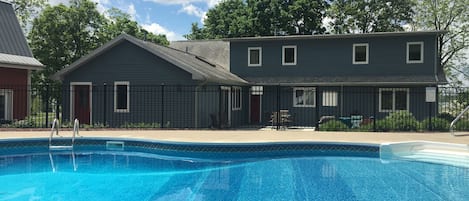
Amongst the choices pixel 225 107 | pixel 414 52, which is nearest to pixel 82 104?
pixel 225 107

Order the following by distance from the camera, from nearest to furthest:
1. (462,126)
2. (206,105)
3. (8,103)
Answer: (462,126) < (206,105) < (8,103)

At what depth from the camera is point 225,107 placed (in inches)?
811

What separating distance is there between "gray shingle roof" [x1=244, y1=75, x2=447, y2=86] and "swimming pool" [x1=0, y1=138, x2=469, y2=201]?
1008 centimetres

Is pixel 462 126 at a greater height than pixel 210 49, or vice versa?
pixel 210 49

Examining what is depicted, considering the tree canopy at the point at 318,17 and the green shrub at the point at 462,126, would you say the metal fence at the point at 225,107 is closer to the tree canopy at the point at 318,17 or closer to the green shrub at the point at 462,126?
the green shrub at the point at 462,126

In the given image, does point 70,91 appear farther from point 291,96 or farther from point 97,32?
point 97,32

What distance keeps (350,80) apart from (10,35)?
57.6ft

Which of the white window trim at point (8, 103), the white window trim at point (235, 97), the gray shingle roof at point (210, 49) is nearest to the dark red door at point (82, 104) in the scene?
the white window trim at point (8, 103)

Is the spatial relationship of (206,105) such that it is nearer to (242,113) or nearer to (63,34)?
(242,113)

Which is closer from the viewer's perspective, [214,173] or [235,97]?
[214,173]

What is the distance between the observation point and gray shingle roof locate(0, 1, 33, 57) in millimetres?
21562

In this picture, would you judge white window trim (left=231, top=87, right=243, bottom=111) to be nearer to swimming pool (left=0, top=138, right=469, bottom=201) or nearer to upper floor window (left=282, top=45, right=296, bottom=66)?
upper floor window (left=282, top=45, right=296, bottom=66)

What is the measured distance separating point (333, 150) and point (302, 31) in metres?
26.1

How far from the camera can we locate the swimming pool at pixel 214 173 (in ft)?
24.7
